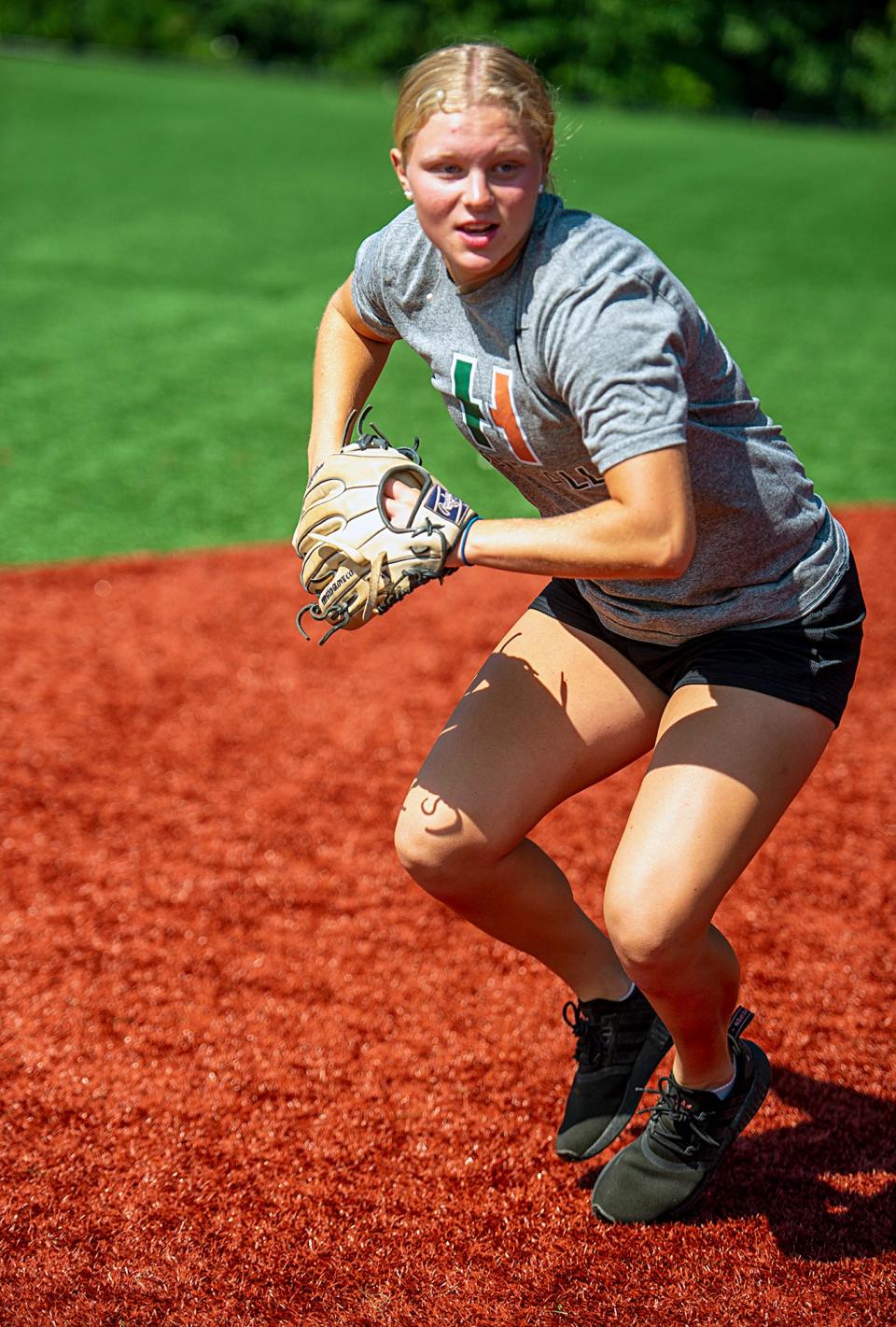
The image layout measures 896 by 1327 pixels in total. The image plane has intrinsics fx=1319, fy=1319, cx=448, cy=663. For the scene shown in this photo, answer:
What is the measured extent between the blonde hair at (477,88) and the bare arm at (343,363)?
58cm

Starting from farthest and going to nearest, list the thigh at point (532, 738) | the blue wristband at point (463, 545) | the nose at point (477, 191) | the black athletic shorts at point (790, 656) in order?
the thigh at point (532, 738)
the black athletic shorts at point (790, 656)
the blue wristband at point (463, 545)
the nose at point (477, 191)

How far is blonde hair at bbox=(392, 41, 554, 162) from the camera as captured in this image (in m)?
2.25

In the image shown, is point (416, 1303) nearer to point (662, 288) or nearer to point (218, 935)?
point (218, 935)

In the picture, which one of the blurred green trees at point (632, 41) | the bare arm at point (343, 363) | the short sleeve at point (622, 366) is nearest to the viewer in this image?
the short sleeve at point (622, 366)

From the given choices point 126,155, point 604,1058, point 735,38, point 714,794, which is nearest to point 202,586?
point 604,1058

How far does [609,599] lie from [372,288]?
2.63 ft

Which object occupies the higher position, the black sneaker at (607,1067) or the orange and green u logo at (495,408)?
the orange and green u logo at (495,408)

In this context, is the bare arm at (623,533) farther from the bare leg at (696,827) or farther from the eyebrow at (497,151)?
the eyebrow at (497,151)

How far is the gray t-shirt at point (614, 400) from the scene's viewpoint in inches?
84.5

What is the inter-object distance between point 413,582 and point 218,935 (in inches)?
67.9

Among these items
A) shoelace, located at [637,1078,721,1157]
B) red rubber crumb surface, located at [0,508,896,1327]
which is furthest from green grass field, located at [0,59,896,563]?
red rubber crumb surface, located at [0,508,896,1327]

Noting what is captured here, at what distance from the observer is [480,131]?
2.24m

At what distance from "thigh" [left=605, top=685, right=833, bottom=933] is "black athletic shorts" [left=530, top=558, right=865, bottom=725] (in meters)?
0.03

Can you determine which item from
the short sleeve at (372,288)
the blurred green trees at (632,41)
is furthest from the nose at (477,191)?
the blurred green trees at (632,41)
